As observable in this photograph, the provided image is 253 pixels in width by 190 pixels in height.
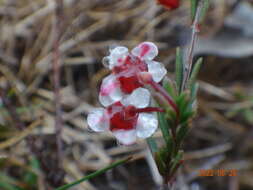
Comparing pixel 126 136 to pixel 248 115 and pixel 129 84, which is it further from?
pixel 248 115

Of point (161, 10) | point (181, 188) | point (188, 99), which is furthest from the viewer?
point (161, 10)

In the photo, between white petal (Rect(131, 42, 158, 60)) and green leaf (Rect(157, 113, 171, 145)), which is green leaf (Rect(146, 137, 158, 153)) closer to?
green leaf (Rect(157, 113, 171, 145))

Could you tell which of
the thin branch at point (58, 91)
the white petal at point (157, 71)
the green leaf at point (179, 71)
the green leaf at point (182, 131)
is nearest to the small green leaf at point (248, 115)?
the thin branch at point (58, 91)

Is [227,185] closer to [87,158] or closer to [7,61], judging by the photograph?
[87,158]

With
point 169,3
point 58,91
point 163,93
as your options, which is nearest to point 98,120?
point 163,93

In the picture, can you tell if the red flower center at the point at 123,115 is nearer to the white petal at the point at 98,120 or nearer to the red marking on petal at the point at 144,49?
the white petal at the point at 98,120

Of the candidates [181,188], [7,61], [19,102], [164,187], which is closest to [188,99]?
[164,187]

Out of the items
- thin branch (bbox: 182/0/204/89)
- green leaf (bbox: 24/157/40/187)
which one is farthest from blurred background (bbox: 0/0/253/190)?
thin branch (bbox: 182/0/204/89)
